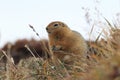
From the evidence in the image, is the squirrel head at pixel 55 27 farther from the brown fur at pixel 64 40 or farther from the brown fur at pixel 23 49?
the brown fur at pixel 23 49

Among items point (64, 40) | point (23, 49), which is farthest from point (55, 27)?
point (23, 49)

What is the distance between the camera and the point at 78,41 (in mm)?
3676

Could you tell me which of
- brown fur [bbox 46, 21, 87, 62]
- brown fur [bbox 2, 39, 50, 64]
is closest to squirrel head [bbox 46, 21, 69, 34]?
brown fur [bbox 46, 21, 87, 62]

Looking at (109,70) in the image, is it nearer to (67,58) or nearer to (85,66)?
(85,66)

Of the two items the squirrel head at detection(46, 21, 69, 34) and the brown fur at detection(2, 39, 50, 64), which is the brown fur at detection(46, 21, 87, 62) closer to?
the squirrel head at detection(46, 21, 69, 34)

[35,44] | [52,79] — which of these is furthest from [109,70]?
[35,44]

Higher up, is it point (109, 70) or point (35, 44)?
point (109, 70)

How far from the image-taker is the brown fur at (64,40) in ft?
11.6

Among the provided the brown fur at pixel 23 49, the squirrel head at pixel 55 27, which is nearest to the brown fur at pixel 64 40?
the squirrel head at pixel 55 27

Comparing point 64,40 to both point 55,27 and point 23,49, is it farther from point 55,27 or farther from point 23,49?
point 23,49

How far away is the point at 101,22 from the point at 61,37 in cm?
61

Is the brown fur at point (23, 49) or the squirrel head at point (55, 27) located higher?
the squirrel head at point (55, 27)

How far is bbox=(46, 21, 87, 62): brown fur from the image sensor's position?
3545 millimetres

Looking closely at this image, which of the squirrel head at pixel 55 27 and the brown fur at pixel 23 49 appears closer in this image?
the squirrel head at pixel 55 27
